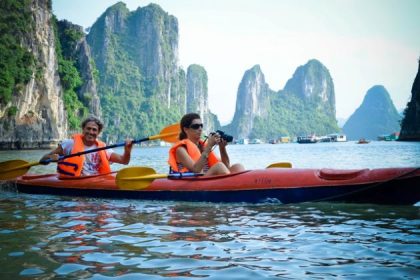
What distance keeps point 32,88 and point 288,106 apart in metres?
145

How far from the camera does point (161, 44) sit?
118 metres

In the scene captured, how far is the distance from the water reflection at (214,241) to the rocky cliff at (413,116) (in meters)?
51.5

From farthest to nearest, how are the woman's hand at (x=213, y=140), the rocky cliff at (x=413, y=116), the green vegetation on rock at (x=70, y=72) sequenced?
the green vegetation on rock at (x=70, y=72)
the rocky cliff at (x=413, y=116)
the woman's hand at (x=213, y=140)

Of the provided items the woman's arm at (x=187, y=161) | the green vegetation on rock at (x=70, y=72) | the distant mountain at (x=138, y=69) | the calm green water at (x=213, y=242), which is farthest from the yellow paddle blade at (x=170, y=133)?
the distant mountain at (x=138, y=69)

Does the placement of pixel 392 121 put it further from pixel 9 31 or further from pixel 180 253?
pixel 180 253

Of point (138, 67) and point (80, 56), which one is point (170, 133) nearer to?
point (80, 56)

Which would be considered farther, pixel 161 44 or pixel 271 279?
pixel 161 44

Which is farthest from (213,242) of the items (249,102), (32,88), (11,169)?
(249,102)

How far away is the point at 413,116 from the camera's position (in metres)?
52.4

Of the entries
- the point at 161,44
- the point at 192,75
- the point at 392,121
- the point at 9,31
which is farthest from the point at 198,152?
the point at 392,121

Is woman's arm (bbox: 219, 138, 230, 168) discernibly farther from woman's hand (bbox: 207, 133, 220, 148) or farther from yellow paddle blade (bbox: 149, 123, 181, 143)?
yellow paddle blade (bbox: 149, 123, 181, 143)

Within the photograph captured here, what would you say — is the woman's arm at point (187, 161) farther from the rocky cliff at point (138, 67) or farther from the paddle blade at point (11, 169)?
the rocky cliff at point (138, 67)

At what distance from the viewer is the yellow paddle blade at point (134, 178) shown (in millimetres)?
6055

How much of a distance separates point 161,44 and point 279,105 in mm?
71035
